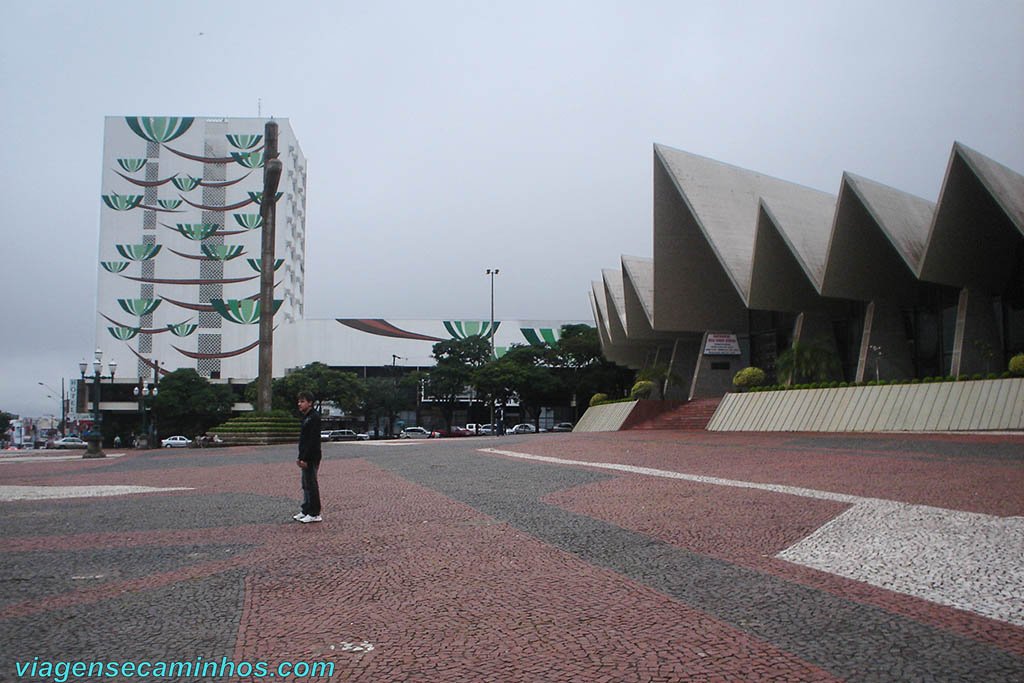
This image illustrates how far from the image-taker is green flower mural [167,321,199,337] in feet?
289

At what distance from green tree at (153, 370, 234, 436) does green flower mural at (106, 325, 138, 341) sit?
27151 millimetres

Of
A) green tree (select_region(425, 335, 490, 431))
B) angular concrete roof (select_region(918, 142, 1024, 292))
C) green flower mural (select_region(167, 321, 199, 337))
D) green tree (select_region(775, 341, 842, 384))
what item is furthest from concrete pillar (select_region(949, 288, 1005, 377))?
green flower mural (select_region(167, 321, 199, 337))

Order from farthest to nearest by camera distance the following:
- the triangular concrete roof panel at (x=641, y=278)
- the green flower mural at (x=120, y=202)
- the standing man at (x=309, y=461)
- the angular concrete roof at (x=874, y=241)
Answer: the green flower mural at (x=120, y=202) < the triangular concrete roof panel at (x=641, y=278) < the angular concrete roof at (x=874, y=241) < the standing man at (x=309, y=461)

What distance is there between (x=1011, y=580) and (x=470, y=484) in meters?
7.30

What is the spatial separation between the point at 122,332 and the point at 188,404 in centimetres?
3084

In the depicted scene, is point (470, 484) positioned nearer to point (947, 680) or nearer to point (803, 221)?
point (947, 680)

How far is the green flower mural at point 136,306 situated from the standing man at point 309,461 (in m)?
88.1

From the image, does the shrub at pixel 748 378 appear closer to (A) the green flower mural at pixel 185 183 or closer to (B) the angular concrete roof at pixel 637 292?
(B) the angular concrete roof at pixel 637 292

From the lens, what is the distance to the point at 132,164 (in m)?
89.9

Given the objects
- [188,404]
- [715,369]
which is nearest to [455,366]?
[188,404]

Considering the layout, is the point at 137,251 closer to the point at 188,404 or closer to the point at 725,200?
the point at 188,404

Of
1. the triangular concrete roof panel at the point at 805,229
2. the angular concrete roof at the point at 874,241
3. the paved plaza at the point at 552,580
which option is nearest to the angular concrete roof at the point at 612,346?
the triangular concrete roof panel at the point at 805,229

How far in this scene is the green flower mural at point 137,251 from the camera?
88.6m

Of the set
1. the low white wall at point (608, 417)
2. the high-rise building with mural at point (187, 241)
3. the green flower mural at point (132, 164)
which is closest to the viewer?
the low white wall at point (608, 417)
